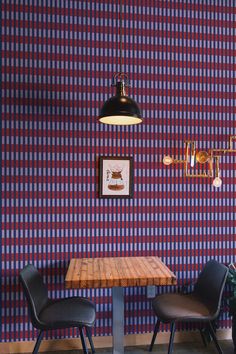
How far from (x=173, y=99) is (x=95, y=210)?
1.24 metres

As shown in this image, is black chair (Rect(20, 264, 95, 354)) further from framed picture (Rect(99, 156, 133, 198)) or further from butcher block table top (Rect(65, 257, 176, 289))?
framed picture (Rect(99, 156, 133, 198))

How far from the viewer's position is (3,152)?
2805 mm

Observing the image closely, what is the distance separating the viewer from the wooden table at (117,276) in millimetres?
2166

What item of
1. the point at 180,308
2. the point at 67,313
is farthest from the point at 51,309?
the point at 180,308

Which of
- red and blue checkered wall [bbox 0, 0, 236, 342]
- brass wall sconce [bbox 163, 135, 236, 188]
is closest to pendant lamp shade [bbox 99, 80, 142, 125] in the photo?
red and blue checkered wall [bbox 0, 0, 236, 342]

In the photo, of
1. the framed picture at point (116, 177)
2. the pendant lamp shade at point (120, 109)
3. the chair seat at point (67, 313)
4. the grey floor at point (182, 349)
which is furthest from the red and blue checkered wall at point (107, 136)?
the pendant lamp shade at point (120, 109)

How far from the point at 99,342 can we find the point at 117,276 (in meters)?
1.02

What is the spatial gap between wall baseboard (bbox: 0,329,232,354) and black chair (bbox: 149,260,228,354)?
172mm

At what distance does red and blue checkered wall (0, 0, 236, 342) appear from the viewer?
9.28 feet

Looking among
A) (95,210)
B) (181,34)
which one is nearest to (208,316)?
(95,210)

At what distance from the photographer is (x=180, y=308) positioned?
8.05ft

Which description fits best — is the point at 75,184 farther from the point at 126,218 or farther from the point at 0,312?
the point at 0,312

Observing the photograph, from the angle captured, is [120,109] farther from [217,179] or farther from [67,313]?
[67,313]

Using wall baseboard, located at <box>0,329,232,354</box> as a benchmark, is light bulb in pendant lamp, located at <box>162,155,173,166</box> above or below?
above
